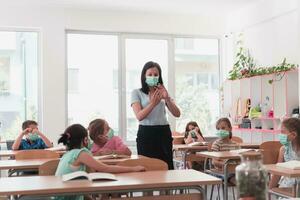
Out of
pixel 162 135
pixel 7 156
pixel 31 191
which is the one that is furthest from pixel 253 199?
pixel 7 156

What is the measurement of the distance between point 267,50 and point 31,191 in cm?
577

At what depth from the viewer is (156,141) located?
3408mm

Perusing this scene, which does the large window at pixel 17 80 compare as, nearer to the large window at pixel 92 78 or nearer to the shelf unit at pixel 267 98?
the large window at pixel 92 78

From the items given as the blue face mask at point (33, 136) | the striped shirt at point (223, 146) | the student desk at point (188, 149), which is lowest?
the student desk at point (188, 149)

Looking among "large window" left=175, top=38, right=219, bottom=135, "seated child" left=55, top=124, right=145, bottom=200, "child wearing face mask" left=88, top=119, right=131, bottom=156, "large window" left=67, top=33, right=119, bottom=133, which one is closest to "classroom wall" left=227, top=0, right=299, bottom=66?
"large window" left=175, top=38, right=219, bottom=135

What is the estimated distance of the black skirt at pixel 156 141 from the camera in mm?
3408

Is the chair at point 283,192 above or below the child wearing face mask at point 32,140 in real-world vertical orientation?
below

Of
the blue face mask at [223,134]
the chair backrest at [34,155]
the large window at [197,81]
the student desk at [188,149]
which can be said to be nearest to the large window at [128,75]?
the large window at [197,81]

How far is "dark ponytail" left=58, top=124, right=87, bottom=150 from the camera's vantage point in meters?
2.98

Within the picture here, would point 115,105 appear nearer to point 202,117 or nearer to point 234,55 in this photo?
point 202,117

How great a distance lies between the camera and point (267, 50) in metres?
7.26

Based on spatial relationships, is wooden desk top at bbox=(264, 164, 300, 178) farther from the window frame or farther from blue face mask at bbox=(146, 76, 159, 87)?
the window frame

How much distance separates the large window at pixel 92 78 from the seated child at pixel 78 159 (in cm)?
516

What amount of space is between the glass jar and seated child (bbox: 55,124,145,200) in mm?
1563
